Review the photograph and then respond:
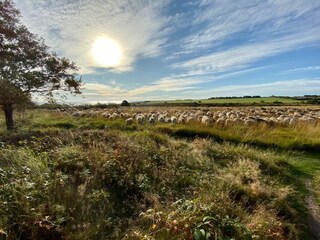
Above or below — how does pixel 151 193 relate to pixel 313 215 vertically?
above

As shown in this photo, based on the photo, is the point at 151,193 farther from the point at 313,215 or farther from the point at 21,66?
the point at 21,66

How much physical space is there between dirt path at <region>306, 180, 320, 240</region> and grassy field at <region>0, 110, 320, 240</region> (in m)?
0.12

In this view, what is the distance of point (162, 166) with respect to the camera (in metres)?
6.26

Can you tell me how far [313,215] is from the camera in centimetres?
464

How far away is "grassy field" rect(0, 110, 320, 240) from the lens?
330cm

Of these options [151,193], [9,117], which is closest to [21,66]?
[9,117]

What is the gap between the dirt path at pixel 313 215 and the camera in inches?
160

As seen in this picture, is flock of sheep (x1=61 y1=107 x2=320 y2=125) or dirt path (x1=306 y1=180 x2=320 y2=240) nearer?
dirt path (x1=306 y1=180 x2=320 y2=240)

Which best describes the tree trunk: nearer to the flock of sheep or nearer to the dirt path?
the flock of sheep

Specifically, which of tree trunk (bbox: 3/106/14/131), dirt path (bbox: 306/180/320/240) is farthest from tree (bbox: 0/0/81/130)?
dirt path (bbox: 306/180/320/240)

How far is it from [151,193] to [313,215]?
10.7 ft

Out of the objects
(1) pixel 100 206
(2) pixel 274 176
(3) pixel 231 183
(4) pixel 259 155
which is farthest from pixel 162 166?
(4) pixel 259 155

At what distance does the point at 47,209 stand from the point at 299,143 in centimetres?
1003

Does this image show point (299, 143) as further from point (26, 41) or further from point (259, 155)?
point (26, 41)
